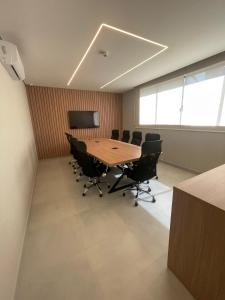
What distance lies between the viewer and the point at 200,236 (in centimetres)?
99

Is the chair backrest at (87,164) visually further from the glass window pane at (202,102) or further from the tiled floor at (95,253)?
the glass window pane at (202,102)

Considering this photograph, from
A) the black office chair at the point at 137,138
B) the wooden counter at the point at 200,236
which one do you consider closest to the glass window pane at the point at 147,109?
the black office chair at the point at 137,138

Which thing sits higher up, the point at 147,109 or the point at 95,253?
the point at 147,109

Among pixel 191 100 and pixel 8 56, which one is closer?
pixel 8 56

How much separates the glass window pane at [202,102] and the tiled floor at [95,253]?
2.64 m

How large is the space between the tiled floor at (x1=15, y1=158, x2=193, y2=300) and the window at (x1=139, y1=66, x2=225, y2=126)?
2.69 meters

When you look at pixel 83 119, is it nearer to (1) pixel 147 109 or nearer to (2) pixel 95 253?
(1) pixel 147 109

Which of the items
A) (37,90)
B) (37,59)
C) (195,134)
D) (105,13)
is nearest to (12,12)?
(105,13)

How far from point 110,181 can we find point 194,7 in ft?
9.89

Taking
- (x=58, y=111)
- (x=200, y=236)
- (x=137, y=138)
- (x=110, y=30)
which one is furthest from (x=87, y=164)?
(x=58, y=111)

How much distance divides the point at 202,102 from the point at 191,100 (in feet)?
0.98

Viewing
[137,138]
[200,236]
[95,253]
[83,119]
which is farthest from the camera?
[83,119]

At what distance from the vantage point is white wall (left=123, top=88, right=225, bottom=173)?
306 centimetres

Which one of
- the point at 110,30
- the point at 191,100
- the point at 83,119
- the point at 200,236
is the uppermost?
the point at 110,30
